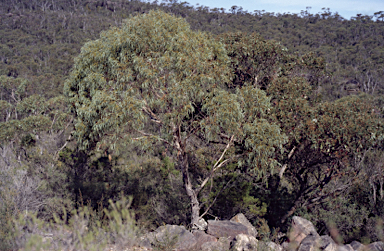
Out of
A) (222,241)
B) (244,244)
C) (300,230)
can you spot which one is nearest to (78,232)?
(244,244)

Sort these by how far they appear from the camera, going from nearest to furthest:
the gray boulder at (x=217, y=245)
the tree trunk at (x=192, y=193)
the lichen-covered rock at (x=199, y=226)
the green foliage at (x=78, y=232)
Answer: the green foliage at (x=78, y=232) → the gray boulder at (x=217, y=245) → the lichen-covered rock at (x=199, y=226) → the tree trunk at (x=192, y=193)

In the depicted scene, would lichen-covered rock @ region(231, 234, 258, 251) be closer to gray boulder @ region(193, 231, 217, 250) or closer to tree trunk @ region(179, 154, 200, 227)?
gray boulder @ region(193, 231, 217, 250)

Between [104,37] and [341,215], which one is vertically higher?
[104,37]

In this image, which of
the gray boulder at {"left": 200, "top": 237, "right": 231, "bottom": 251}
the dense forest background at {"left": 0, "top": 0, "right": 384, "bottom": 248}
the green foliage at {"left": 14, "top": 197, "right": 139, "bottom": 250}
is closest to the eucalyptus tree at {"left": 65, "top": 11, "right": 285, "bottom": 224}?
the dense forest background at {"left": 0, "top": 0, "right": 384, "bottom": 248}

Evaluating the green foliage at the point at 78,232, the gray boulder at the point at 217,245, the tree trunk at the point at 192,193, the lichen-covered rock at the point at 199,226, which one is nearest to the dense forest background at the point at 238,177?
the green foliage at the point at 78,232

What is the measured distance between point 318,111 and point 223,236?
14.9ft

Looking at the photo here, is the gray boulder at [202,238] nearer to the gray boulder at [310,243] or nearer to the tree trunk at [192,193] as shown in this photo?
the tree trunk at [192,193]

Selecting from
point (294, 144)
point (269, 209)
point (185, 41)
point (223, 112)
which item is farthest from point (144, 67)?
point (269, 209)

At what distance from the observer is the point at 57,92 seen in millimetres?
27516

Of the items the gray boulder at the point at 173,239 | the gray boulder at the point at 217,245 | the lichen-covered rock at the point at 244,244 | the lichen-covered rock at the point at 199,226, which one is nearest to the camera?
the gray boulder at the point at 173,239

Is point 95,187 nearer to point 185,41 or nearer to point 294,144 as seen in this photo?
point 185,41

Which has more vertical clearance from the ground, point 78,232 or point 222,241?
point 78,232

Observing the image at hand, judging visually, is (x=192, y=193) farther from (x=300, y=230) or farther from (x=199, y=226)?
(x=300, y=230)

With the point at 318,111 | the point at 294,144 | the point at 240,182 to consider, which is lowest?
the point at 240,182
